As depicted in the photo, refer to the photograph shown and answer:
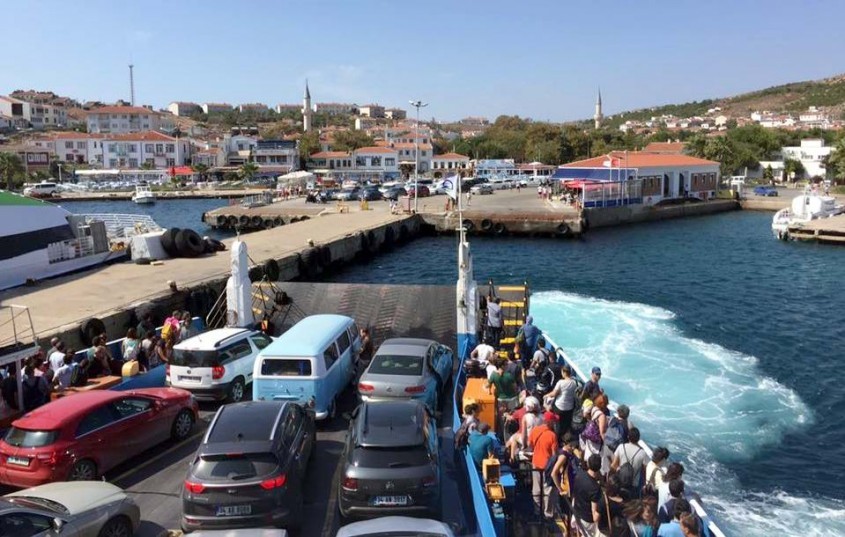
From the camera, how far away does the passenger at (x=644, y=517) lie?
7.31 meters

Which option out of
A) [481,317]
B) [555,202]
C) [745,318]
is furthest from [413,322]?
[555,202]

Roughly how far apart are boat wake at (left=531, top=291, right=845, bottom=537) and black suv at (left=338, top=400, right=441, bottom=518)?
6505 millimetres

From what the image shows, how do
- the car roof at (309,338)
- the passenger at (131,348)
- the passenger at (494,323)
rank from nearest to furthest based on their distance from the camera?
the car roof at (309,338) → the passenger at (131,348) → the passenger at (494,323)

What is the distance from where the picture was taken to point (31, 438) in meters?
9.50

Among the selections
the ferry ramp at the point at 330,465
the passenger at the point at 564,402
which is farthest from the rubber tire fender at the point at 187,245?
the passenger at the point at 564,402

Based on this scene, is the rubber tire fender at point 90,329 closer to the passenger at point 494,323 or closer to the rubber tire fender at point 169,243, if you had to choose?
the passenger at point 494,323

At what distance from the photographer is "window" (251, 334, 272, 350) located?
47.5ft

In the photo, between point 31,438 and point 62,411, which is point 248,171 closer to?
point 62,411

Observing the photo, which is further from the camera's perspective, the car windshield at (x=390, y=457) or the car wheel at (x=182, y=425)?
the car wheel at (x=182, y=425)

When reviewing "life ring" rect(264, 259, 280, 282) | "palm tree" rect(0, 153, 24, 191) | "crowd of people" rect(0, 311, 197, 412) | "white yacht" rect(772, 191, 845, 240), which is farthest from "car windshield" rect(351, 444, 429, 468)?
"palm tree" rect(0, 153, 24, 191)

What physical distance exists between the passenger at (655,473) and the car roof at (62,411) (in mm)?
8241

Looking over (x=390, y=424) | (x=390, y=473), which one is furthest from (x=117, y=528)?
(x=390, y=424)

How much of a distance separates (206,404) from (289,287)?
6994 mm

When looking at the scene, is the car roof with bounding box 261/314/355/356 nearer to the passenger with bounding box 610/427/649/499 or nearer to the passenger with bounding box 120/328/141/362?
the passenger with bounding box 120/328/141/362
